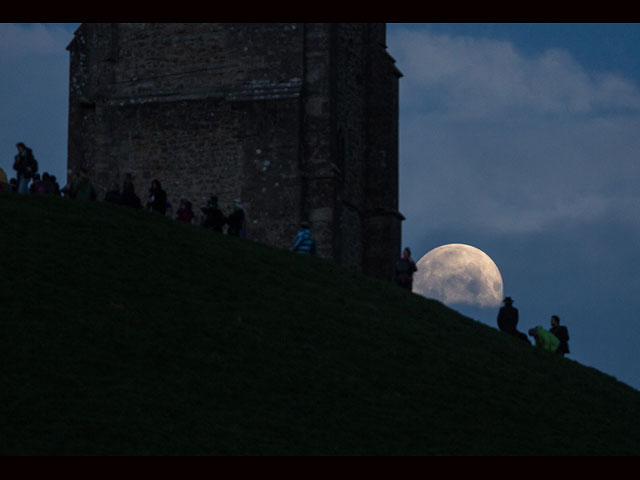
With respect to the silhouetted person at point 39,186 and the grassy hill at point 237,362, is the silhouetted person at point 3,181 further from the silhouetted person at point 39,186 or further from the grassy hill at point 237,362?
the grassy hill at point 237,362

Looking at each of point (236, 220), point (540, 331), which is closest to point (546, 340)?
point (540, 331)

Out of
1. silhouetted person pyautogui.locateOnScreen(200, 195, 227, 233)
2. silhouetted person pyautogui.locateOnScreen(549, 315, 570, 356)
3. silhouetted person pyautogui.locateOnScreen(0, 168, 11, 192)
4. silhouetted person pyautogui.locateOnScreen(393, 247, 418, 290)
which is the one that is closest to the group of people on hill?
silhouetted person pyautogui.locateOnScreen(549, 315, 570, 356)

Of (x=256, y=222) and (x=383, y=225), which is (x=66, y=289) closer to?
(x=256, y=222)

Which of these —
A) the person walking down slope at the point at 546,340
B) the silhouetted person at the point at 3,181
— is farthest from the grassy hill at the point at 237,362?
the silhouetted person at the point at 3,181

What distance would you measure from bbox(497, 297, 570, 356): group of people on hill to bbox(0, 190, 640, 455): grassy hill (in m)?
1.17

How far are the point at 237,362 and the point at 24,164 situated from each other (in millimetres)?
11669

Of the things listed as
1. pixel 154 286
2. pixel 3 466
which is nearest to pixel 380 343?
pixel 154 286

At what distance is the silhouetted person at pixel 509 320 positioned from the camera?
26.3 metres

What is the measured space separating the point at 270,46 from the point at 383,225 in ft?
23.5

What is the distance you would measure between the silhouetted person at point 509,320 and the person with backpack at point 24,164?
1153 cm

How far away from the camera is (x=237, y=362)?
682 inches

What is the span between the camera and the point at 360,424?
621 inches

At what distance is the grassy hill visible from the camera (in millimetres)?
14727

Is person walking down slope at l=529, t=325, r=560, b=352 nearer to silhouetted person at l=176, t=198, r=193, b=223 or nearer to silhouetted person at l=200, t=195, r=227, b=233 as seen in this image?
silhouetted person at l=200, t=195, r=227, b=233
